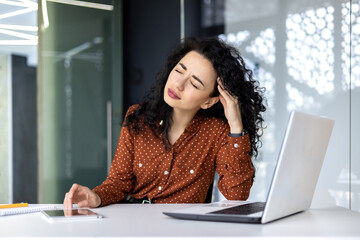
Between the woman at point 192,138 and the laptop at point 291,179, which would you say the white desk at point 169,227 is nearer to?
the laptop at point 291,179

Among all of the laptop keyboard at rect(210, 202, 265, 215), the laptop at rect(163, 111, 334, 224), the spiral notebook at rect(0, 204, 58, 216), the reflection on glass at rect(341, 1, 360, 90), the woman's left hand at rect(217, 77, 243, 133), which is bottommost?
the spiral notebook at rect(0, 204, 58, 216)

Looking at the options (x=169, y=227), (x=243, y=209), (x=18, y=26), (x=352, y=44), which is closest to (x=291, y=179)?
(x=243, y=209)

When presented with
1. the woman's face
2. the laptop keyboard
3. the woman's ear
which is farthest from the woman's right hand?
the woman's ear

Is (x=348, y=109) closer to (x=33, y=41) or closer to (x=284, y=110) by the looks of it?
(x=284, y=110)

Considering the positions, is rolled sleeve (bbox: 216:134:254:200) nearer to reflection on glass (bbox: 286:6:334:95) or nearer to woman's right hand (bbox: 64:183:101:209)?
woman's right hand (bbox: 64:183:101:209)

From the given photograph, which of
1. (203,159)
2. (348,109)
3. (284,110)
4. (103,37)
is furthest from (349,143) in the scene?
(103,37)

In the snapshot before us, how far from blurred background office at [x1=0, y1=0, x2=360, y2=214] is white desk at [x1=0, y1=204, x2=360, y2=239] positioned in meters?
2.01

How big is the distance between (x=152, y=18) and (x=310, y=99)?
1895 mm

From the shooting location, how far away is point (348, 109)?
123 inches

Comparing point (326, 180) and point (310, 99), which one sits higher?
point (310, 99)

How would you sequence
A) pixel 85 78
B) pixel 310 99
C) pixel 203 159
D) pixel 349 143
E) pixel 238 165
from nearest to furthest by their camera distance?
pixel 238 165 → pixel 203 159 → pixel 349 143 → pixel 310 99 → pixel 85 78

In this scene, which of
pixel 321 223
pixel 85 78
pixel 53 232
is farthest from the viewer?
pixel 85 78

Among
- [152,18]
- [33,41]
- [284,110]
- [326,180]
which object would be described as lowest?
[326,180]

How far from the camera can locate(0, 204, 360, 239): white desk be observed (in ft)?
3.38
